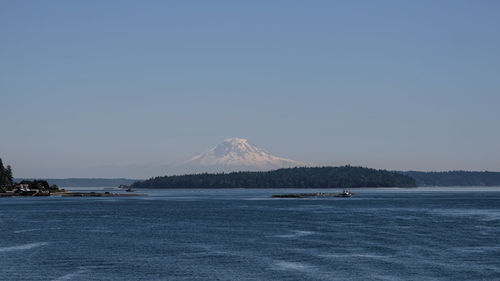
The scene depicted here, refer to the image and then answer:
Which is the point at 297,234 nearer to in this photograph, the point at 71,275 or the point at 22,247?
the point at 22,247

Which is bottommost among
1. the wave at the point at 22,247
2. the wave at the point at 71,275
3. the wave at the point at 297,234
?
the wave at the point at 71,275

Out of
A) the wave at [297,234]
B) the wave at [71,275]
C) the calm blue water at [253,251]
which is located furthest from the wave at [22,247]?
the wave at [297,234]

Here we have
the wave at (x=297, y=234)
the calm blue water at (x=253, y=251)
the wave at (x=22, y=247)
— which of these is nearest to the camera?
the calm blue water at (x=253, y=251)

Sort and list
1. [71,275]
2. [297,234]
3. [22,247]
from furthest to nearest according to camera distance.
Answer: [297,234], [22,247], [71,275]

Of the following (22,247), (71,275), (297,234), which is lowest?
(71,275)

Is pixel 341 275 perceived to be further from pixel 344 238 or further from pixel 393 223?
pixel 393 223

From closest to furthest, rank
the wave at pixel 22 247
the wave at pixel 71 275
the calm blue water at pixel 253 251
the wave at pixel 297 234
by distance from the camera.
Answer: the wave at pixel 71 275 → the calm blue water at pixel 253 251 → the wave at pixel 22 247 → the wave at pixel 297 234

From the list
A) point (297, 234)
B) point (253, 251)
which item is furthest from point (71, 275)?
point (297, 234)

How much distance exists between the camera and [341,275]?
5991cm

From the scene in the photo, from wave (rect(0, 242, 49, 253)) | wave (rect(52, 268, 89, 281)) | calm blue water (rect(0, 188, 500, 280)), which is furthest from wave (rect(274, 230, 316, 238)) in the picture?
wave (rect(52, 268, 89, 281))

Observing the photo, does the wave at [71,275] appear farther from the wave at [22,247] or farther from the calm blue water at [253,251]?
the wave at [22,247]

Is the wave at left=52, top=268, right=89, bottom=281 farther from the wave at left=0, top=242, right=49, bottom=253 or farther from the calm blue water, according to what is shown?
the wave at left=0, top=242, right=49, bottom=253

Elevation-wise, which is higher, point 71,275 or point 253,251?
point 253,251

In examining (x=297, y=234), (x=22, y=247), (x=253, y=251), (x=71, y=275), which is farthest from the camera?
(x=297, y=234)
